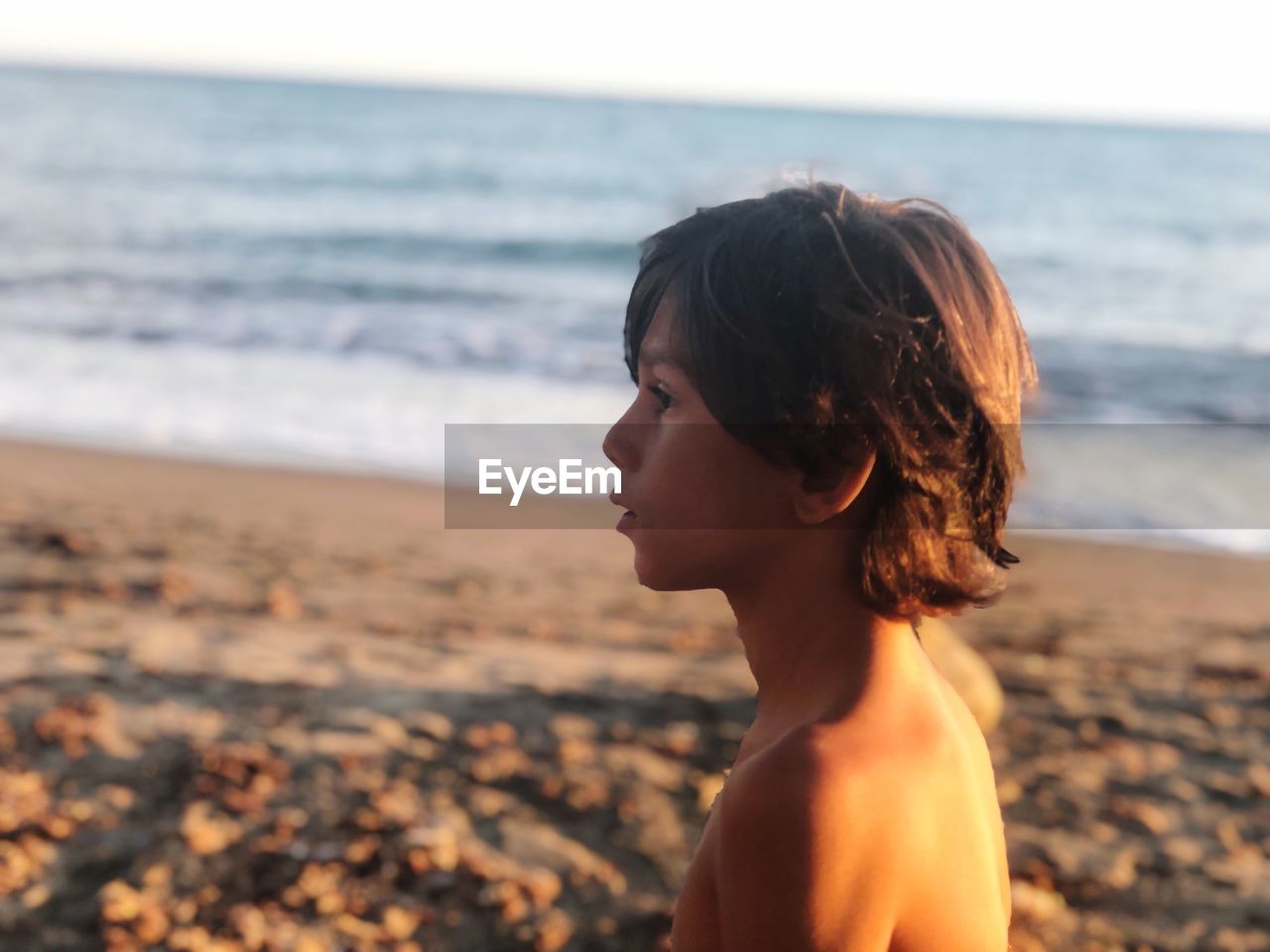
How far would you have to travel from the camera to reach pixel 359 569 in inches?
249

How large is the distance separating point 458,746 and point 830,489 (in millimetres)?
2858

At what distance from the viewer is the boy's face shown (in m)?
1.52

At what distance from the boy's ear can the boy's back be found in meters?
0.20

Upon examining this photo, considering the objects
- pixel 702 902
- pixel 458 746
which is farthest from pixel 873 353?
pixel 458 746

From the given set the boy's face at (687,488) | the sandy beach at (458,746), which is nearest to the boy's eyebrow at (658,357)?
the boy's face at (687,488)

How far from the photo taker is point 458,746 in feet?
13.5

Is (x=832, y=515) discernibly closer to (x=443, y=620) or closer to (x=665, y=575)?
(x=665, y=575)

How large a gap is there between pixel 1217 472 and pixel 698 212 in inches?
366

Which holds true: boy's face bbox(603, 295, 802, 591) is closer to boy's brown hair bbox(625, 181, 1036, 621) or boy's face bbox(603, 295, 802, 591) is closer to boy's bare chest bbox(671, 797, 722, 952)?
boy's brown hair bbox(625, 181, 1036, 621)

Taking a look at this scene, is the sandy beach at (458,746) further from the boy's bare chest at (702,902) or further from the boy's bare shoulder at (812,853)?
the boy's bare shoulder at (812,853)

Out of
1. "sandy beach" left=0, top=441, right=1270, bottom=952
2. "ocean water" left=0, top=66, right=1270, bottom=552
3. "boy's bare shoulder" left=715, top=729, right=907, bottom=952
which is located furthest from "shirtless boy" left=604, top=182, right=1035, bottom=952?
"sandy beach" left=0, top=441, right=1270, bottom=952

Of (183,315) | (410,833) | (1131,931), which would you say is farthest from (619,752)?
(183,315)

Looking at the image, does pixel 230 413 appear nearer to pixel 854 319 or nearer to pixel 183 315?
pixel 183 315

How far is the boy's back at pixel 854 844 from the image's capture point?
135 centimetres
